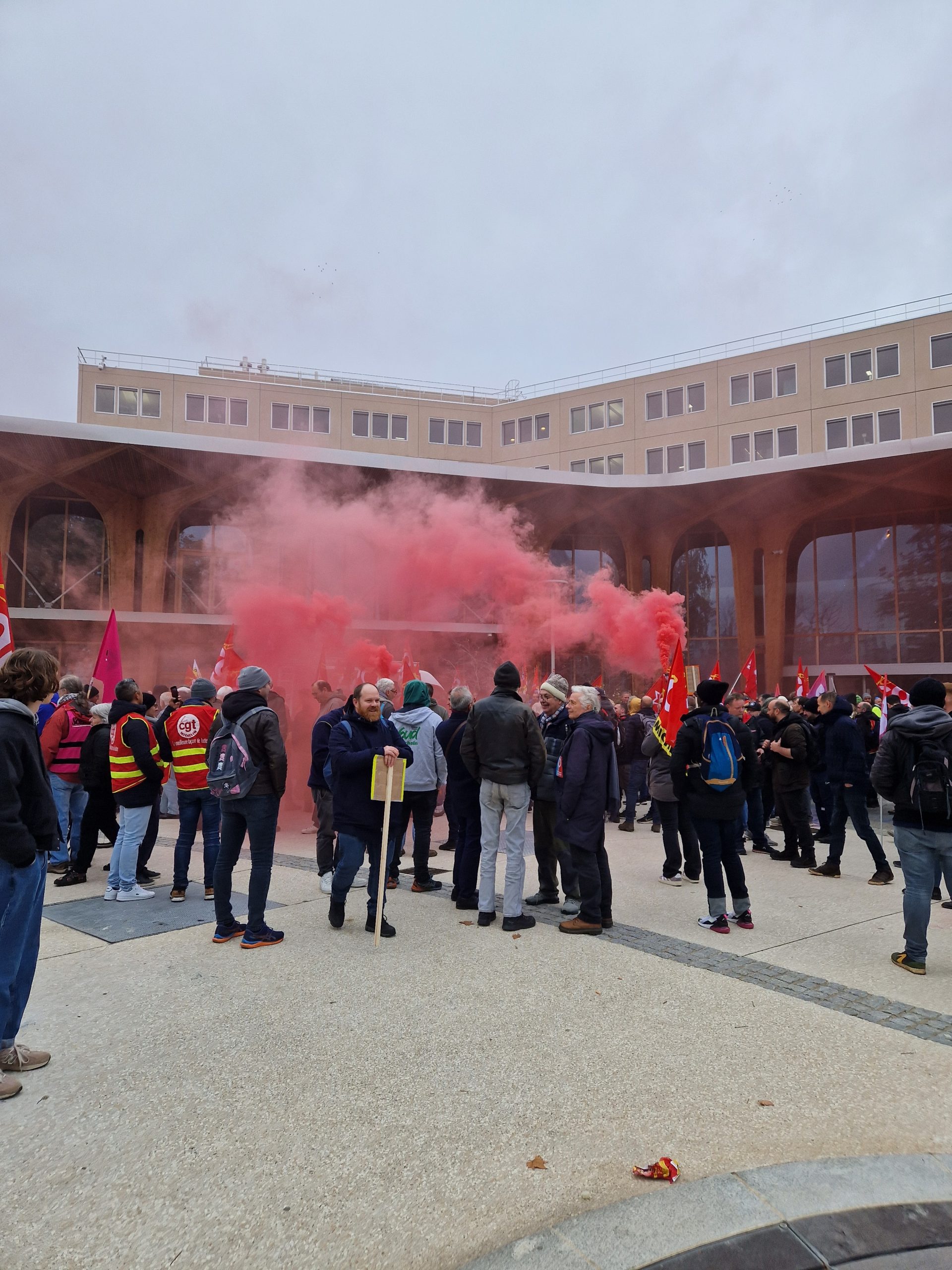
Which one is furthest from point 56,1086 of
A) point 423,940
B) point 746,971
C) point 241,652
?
point 241,652

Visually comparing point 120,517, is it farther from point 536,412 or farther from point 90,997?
point 90,997

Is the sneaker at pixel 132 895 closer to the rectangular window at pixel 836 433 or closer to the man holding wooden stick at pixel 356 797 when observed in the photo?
the man holding wooden stick at pixel 356 797

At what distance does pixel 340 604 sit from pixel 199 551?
5.99 meters

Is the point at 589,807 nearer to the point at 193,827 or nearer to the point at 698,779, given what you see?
the point at 698,779

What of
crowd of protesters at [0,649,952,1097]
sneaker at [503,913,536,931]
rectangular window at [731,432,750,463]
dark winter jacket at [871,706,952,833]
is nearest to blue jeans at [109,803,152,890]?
crowd of protesters at [0,649,952,1097]

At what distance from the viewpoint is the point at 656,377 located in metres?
31.8

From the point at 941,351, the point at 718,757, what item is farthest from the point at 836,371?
the point at 718,757

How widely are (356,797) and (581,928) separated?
1.84m

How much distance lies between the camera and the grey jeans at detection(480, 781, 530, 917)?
5.74 meters

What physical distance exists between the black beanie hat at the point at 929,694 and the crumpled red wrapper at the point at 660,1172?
338 cm

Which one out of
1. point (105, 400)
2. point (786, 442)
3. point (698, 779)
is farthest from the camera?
point (105, 400)

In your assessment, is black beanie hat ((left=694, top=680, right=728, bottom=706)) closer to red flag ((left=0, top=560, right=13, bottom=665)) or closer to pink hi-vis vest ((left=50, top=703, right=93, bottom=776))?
red flag ((left=0, top=560, right=13, bottom=665))

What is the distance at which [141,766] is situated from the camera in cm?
645

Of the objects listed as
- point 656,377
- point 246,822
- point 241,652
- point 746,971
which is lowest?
point 746,971
